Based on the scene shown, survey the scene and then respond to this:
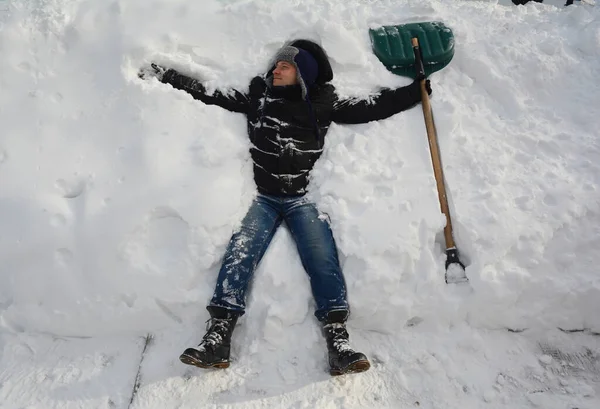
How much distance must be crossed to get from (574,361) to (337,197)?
147 cm

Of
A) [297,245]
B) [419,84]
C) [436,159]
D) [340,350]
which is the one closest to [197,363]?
[340,350]

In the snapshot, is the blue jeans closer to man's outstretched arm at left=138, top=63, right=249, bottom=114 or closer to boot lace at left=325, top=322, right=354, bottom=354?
boot lace at left=325, top=322, right=354, bottom=354

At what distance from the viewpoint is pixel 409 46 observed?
10.1ft

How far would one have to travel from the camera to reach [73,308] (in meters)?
2.26

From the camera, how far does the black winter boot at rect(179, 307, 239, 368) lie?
2.00m

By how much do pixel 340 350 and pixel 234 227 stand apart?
847 millimetres

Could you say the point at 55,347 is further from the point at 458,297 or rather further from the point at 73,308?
the point at 458,297

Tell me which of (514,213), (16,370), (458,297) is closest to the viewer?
(16,370)

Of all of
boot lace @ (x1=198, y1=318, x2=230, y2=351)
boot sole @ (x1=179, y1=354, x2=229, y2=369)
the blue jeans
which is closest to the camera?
boot sole @ (x1=179, y1=354, x2=229, y2=369)

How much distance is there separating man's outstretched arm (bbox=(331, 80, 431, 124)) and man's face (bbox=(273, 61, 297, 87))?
0.32 meters

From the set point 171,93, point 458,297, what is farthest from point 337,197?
point 171,93

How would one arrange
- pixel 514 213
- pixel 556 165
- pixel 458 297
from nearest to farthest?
1. pixel 458 297
2. pixel 514 213
3. pixel 556 165

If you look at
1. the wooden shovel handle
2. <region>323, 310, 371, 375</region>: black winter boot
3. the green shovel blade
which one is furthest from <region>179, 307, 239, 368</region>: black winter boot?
the green shovel blade

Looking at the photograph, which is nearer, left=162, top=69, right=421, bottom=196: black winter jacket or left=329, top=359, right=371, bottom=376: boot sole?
left=329, top=359, right=371, bottom=376: boot sole
